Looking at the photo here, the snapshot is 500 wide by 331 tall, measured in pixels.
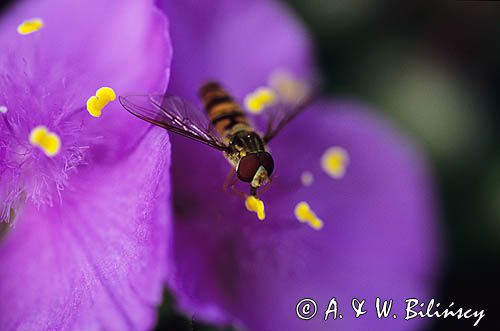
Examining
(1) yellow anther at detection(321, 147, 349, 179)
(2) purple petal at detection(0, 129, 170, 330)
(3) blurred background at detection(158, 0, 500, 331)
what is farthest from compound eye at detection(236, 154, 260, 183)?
(3) blurred background at detection(158, 0, 500, 331)

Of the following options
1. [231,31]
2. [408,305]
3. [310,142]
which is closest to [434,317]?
[408,305]

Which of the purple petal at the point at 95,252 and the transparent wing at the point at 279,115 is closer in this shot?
the purple petal at the point at 95,252

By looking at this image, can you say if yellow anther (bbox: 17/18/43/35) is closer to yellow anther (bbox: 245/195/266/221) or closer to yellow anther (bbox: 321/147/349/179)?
yellow anther (bbox: 245/195/266/221)

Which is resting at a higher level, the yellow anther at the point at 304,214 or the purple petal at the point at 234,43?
the purple petal at the point at 234,43

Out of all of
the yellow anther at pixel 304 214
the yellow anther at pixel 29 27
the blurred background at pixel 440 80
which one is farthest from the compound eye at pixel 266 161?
the blurred background at pixel 440 80

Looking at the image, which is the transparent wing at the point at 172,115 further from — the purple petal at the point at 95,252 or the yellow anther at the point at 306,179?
the yellow anther at the point at 306,179

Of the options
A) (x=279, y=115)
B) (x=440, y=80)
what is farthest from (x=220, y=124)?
(x=440, y=80)
